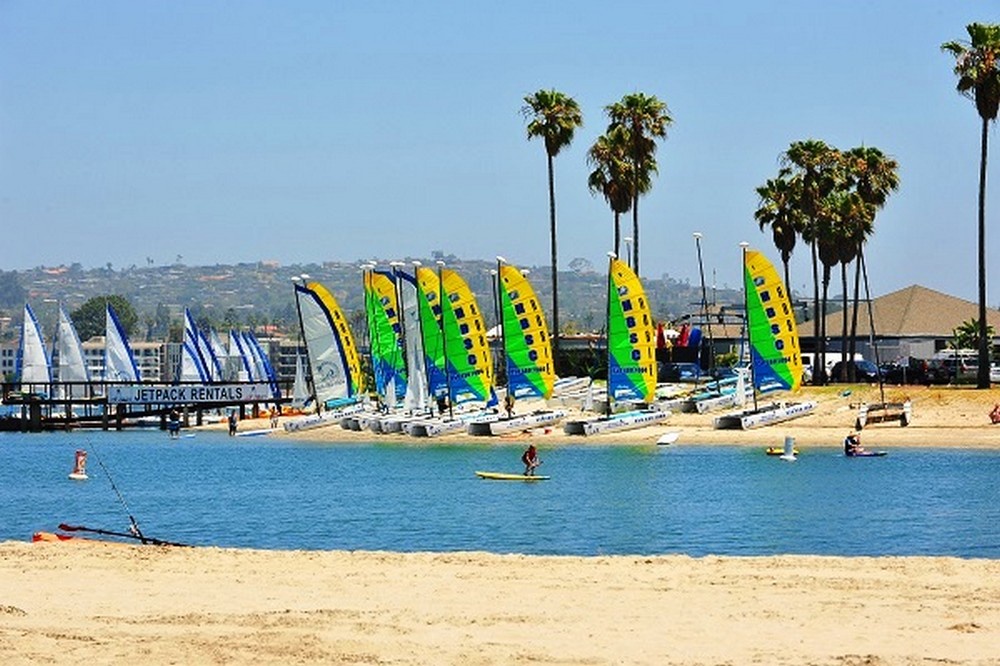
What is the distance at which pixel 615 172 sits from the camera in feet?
329

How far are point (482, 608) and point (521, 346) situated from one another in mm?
55941

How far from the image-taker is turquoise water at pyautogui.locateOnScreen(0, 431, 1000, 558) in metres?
37.4

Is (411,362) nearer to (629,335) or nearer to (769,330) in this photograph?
(629,335)

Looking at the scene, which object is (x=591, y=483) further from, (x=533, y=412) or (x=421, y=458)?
(x=533, y=412)

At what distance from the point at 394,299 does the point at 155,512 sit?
4618 centimetres

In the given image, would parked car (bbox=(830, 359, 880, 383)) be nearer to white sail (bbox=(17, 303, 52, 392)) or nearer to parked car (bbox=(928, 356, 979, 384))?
parked car (bbox=(928, 356, 979, 384))

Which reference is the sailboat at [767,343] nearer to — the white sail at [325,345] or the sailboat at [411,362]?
the sailboat at [411,362]

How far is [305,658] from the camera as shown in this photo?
65.1 feet

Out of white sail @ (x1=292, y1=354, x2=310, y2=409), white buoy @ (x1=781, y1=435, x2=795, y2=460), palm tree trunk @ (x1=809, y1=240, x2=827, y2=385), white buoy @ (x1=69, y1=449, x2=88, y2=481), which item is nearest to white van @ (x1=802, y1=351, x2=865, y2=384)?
palm tree trunk @ (x1=809, y1=240, x2=827, y2=385)

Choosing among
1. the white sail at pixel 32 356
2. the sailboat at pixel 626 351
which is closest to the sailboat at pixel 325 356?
the sailboat at pixel 626 351

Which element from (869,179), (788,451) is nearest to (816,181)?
(869,179)

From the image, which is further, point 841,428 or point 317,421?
point 317,421

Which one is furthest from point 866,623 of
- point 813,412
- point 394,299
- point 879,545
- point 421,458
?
point 394,299

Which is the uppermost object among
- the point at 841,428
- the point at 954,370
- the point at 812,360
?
the point at 812,360
